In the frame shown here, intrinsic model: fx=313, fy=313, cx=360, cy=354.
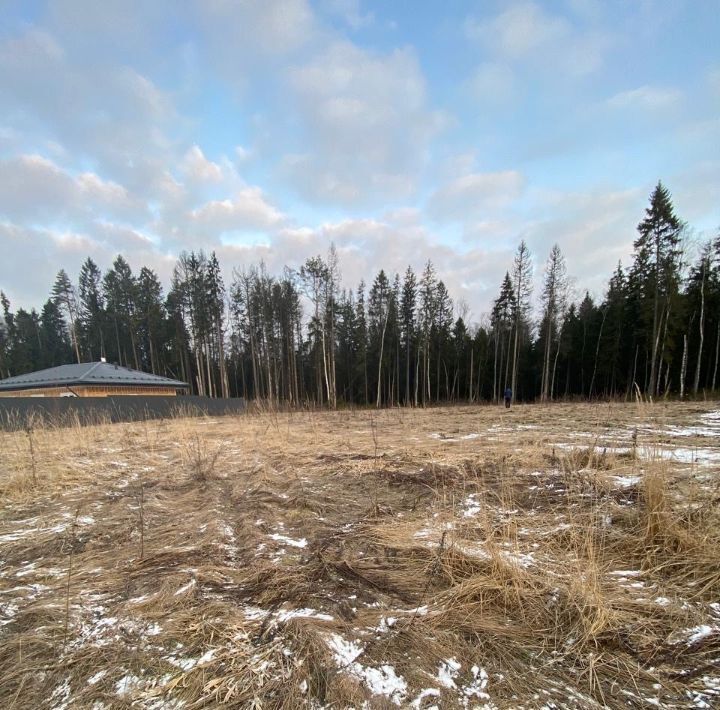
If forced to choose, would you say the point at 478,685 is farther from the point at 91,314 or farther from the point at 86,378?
the point at 91,314

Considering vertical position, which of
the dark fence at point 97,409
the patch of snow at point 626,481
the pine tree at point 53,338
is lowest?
the dark fence at point 97,409

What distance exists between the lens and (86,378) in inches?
694

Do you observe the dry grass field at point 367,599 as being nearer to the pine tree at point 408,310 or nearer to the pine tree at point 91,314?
the pine tree at point 408,310

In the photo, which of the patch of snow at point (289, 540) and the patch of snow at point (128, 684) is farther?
the patch of snow at point (289, 540)

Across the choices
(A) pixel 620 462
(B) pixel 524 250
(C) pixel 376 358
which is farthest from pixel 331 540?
(C) pixel 376 358

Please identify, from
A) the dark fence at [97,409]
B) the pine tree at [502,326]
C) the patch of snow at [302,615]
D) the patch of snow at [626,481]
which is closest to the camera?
the patch of snow at [302,615]

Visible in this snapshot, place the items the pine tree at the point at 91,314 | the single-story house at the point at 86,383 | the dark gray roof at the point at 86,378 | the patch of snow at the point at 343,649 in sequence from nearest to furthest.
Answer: the patch of snow at the point at 343,649 → the single-story house at the point at 86,383 → the dark gray roof at the point at 86,378 → the pine tree at the point at 91,314

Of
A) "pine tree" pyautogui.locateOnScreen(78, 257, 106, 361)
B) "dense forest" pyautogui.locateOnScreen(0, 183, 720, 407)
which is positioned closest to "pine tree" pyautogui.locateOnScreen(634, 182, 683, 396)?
"dense forest" pyautogui.locateOnScreen(0, 183, 720, 407)

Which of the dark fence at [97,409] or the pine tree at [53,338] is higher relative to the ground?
the pine tree at [53,338]

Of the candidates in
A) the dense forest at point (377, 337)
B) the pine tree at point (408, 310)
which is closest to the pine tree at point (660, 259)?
the dense forest at point (377, 337)

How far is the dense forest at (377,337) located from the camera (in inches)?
947

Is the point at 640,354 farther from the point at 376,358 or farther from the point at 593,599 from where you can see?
the point at 593,599

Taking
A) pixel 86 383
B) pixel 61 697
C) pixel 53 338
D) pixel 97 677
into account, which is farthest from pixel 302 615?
pixel 53 338

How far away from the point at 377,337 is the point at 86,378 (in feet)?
76.8
